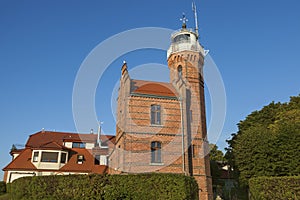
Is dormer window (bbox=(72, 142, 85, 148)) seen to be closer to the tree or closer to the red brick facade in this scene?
the red brick facade

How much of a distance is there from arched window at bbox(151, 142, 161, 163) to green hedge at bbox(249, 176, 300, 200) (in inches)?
341

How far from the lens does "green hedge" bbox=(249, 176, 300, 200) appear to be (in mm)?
18344

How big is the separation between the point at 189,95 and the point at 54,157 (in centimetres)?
1874

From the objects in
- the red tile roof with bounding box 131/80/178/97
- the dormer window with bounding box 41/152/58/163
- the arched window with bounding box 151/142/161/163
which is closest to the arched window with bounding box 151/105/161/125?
the red tile roof with bounding box 131/80/178/97

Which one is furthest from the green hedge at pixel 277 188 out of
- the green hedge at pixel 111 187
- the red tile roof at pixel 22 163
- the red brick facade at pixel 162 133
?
the red tile roof at pixel 22 163

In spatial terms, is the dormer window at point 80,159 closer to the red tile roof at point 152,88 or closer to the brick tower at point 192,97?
the red tile roof at point 152,88

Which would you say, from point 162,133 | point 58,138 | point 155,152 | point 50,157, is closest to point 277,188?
point 155,152

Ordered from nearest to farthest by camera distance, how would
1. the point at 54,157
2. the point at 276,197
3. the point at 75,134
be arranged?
the point at 276,197 → the point at 54,157 → the point at 75,134

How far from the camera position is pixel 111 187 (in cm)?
1708

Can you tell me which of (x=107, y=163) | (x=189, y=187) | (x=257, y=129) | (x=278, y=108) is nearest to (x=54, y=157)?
(x=107, y=163)

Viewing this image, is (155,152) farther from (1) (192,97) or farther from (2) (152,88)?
(1) (192,97)

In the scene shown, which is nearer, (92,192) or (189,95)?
(92,192)

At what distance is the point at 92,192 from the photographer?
1691 centimetres

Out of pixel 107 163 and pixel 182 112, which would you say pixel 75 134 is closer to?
pixel 107 163
